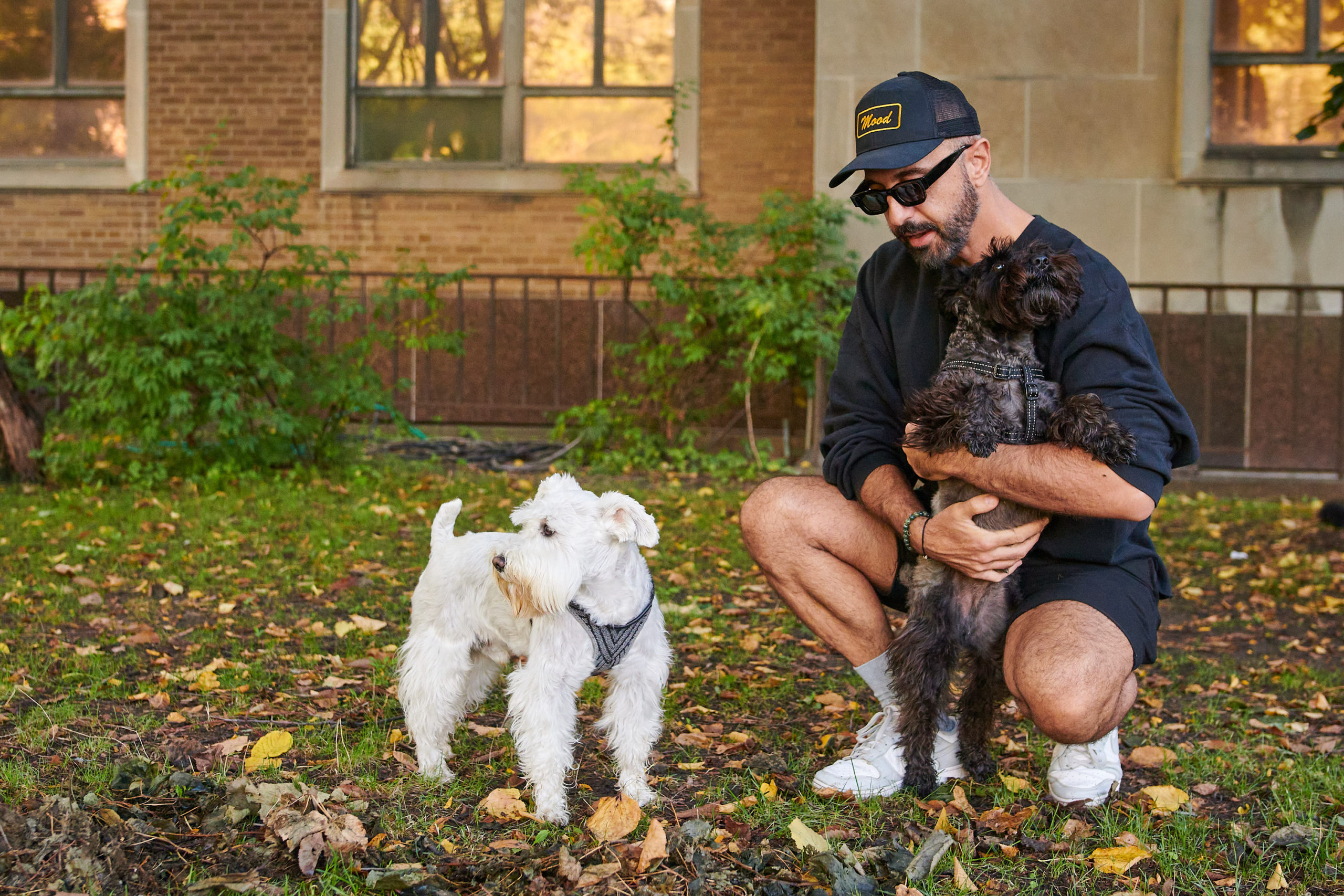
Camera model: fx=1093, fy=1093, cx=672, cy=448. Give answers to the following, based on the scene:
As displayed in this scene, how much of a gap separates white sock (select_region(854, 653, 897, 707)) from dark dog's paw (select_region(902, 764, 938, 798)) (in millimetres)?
292

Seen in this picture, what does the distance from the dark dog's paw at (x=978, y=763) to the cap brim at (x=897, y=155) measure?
5.41 ft

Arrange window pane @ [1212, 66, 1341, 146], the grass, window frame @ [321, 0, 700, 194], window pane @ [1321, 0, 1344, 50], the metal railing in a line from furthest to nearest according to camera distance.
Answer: window frame @ [321, 0, 700, 194] → window pane @ [1321, 0, 1344, 50] → window pane @ [1212, 66, 1341, 146] → the metal railing → the grass

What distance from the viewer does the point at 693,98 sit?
10.5 metres

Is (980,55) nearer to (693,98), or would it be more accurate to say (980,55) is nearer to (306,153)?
(693,98)

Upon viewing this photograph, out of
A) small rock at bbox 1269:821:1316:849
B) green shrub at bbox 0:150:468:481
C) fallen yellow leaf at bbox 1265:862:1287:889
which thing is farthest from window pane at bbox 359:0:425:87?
fallen yellow leaf at bbox 1265:862:1287:889

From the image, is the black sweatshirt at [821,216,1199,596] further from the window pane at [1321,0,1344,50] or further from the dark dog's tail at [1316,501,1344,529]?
the window pane at [1321,0,1344,50]

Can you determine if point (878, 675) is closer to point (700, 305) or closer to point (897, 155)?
point (897, 155)

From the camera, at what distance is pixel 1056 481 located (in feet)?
9.02

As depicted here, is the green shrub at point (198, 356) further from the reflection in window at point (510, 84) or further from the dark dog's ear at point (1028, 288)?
the dark dog's ear at point (1028, 288)

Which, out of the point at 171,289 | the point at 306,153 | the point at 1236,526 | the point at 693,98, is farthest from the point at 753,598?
the point at 306,153

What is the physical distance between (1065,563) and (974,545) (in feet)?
1.16

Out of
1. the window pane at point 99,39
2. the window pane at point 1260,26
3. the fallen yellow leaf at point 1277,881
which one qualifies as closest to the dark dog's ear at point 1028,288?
the fallen yellow leaf at point 1277,881

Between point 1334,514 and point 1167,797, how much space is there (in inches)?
164

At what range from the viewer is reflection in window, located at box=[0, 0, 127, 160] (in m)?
11.3
